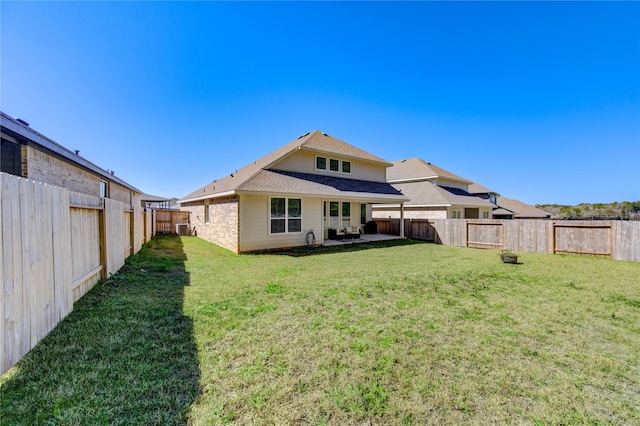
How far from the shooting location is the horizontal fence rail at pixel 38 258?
2.65m

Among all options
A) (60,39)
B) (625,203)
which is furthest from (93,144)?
(625,203)

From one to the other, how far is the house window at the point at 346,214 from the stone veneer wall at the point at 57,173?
528 inches

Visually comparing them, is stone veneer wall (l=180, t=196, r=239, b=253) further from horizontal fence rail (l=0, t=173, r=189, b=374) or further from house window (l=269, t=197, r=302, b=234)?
horizontal fence rail (l=0, t=173, r=189, b=374)

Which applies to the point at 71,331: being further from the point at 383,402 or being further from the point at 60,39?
the point at 60,39

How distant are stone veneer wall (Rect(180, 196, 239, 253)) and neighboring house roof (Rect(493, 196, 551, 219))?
109ft

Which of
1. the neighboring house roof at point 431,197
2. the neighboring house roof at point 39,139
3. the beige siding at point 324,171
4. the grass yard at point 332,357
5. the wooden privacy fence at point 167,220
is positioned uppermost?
the beige siding at point 324,171

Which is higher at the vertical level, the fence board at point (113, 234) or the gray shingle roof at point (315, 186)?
the gray shingle roof at point (315, 186)

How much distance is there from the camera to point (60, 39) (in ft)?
27.9

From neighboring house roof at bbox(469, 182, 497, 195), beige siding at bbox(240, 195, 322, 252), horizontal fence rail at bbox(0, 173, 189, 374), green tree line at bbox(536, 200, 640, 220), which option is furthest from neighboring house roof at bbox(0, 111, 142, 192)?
green tree line at bbox(536, 200, 640, 220)

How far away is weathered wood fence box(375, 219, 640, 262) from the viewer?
33.9ft

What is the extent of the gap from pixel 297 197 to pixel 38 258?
9.96 m

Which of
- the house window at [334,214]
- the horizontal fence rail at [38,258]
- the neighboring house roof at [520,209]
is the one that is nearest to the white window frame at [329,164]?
the house window at [334,214]

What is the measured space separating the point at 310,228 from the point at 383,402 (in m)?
11.4

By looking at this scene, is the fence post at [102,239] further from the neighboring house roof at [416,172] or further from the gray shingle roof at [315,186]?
the neighboring house roof at [416,172]
